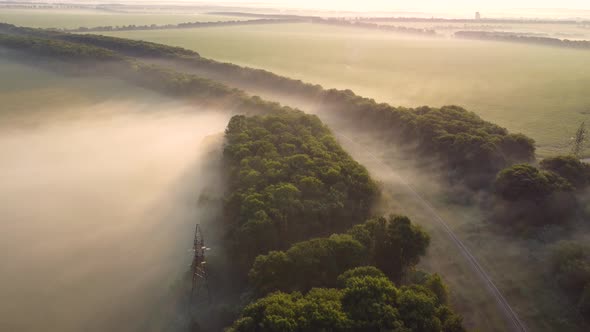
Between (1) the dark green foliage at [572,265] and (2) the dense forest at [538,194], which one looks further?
(2) the dense forest at [538,194]

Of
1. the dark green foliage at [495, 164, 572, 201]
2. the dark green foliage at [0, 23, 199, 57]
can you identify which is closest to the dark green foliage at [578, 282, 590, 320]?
the dark green foliage at [495, 164, 572, 201]

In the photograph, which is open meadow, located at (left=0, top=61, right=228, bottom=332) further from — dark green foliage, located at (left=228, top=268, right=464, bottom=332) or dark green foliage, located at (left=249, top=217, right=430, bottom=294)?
dark green foliage, located at (left=228, top=268, right=464, bottom=332)

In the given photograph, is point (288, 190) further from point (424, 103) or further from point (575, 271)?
point (424, 103)

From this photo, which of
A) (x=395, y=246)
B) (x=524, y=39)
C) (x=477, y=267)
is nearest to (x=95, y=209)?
(x=395, y=246)

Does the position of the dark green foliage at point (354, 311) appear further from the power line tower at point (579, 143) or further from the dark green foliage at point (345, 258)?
the power line tower at point (579, 143)


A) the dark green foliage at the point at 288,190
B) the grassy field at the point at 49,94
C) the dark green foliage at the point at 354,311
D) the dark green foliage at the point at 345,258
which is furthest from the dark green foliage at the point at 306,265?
the grassy field at the point at 49,94

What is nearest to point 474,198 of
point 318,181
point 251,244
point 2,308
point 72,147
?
point 318,181

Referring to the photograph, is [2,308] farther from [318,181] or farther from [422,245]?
[422,245]
